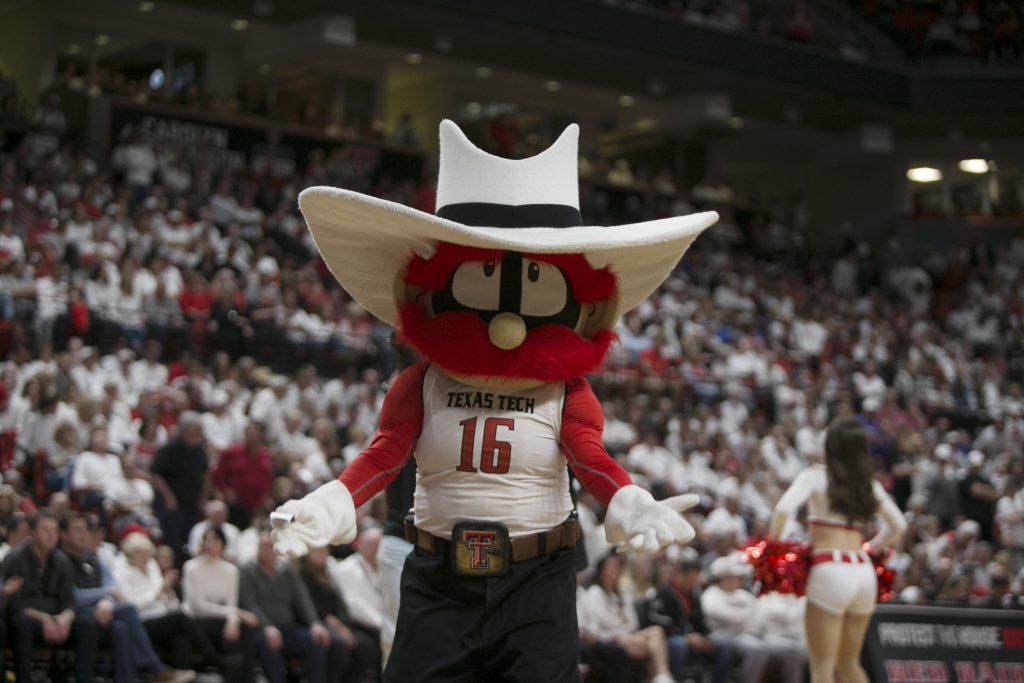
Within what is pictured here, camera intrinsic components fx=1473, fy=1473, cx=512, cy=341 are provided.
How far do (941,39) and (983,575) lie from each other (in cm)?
1482

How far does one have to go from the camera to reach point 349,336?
52.4ft

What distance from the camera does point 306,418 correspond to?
13906 millimetres

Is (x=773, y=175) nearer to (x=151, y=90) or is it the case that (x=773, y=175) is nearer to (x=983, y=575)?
(x=151, y=90)

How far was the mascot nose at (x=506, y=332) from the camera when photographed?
460cm

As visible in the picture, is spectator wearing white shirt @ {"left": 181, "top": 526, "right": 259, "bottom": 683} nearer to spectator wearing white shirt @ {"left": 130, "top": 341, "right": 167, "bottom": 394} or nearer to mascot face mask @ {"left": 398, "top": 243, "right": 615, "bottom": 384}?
spectator wearing white shirt @ {"left": 130, "top": 341, "right": 167, "bottom": 394}

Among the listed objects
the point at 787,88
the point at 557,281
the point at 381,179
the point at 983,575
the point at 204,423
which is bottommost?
the point at 983,575

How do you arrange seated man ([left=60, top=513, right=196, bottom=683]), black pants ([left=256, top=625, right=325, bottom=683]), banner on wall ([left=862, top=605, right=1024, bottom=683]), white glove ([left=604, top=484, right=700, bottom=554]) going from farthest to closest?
black pants ([left=256, top=625, right=325, bottom=683])
seated man ([left=60, top=513, right=196, bottom=683])
banner on wall ([left=862, top=605, right=1024, bottom=683])
white glove ([left=604, top=484, right=700, bottom=554])

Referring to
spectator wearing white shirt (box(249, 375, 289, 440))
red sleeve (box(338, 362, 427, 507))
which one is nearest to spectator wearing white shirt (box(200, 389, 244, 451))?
spectator wearing white shirt (box(249, 375, 289, 440))

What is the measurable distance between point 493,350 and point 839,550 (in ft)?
10.6

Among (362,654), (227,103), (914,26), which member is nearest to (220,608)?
(362,654)

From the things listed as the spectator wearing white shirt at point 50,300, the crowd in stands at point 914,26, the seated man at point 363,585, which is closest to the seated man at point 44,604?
the seated man at point 363,585

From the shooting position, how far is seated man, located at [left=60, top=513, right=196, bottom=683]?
898 centimetres

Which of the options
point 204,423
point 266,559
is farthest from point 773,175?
point 266,559

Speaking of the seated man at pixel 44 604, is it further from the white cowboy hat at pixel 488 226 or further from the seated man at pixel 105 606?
the white cowboy hat at pixel 488 226
